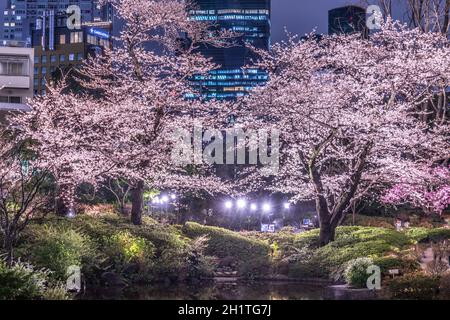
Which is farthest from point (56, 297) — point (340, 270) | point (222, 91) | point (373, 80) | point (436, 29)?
point (222, 91)

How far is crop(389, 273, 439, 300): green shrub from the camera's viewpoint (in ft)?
51.4

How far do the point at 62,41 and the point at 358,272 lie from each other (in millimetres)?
91961

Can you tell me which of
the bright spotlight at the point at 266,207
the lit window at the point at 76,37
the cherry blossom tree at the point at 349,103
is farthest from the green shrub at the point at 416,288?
the lit window at the point at 76,37

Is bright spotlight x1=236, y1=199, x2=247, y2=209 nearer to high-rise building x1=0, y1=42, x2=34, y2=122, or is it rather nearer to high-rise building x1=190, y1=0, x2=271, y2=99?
high-rise building x1=0, y1=42, x2=34, y2=122

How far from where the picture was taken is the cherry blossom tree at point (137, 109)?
23.3 m

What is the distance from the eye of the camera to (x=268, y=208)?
131ft

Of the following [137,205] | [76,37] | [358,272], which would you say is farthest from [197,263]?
[76,37]

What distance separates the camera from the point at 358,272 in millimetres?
18906

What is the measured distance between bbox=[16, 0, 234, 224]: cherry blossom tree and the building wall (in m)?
35.7

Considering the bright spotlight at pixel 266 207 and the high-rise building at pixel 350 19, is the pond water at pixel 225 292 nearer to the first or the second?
the high-rise building at pixel 350 19

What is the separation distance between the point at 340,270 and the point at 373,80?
6864mm

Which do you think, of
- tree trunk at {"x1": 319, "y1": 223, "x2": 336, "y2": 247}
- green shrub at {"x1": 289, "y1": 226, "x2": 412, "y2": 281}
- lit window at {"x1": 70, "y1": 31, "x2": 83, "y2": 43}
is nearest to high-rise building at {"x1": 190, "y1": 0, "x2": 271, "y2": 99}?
lit window at {"x1": 70, "y1": 31, "x2": 83, "y2": 43}

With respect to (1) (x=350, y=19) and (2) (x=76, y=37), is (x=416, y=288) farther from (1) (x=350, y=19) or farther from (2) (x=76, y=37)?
(2) (x=76, y=37)
